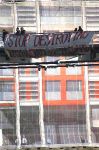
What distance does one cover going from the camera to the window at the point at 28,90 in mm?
72125

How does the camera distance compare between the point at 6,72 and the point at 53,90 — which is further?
the point at 53,90

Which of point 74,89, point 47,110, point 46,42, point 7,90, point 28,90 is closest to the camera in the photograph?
point 46,42

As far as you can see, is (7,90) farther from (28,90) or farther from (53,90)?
(53,90)

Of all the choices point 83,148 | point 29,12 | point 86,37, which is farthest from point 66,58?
point 29,12

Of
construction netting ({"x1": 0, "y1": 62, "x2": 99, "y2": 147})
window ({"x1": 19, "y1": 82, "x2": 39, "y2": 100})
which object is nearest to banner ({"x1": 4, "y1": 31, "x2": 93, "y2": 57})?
construction netting ({"x1": 0, "y1": 62, "x2": 99, "y2": 147})

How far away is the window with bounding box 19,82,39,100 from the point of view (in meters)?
72.1

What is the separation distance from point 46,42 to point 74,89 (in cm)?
4579

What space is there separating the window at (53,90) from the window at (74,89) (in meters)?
1.39

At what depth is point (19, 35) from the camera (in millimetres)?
27297

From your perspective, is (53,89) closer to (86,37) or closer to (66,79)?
(66,79)

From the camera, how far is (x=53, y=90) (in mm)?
72062

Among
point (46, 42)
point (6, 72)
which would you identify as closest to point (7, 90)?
point (6, 72)

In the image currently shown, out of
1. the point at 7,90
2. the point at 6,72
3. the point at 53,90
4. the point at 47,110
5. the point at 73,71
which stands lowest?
the point at 47,110

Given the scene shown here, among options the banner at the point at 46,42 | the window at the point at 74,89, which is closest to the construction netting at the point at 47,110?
the window at the point at 74,89
